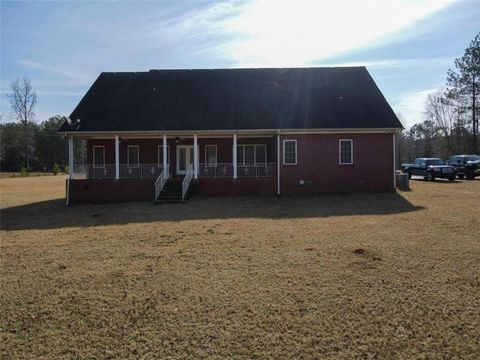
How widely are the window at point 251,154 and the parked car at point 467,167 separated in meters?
16.4

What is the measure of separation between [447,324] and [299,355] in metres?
2.13

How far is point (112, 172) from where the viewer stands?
69.3ft

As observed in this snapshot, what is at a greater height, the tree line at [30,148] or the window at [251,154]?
the tree line at [30,148]

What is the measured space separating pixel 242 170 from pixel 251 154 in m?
2.31

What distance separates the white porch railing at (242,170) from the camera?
2100cm

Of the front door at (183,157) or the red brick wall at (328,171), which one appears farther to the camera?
the front door at (183,157)

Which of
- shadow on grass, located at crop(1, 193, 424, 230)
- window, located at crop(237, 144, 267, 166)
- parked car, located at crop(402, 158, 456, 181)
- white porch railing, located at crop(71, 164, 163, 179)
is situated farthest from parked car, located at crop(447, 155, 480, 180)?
white porch railing, located at crop(71, 164, 163, 179)

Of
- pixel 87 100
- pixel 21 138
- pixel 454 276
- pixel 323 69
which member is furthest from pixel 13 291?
pixel 21 138

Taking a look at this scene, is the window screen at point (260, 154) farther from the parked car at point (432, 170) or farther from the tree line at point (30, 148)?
the tree line at point (30, 148)

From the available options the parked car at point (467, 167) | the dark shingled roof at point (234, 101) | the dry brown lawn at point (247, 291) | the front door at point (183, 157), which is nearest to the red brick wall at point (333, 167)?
the dark shingled roof at point (234, 101)

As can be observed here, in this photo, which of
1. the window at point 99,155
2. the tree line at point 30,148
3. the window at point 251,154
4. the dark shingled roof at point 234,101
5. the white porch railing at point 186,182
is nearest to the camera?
the white porch railing at point 186,182

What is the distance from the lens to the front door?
23.5 m

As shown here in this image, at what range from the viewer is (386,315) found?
17.5ft

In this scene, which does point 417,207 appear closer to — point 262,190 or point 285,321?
point 262,190
